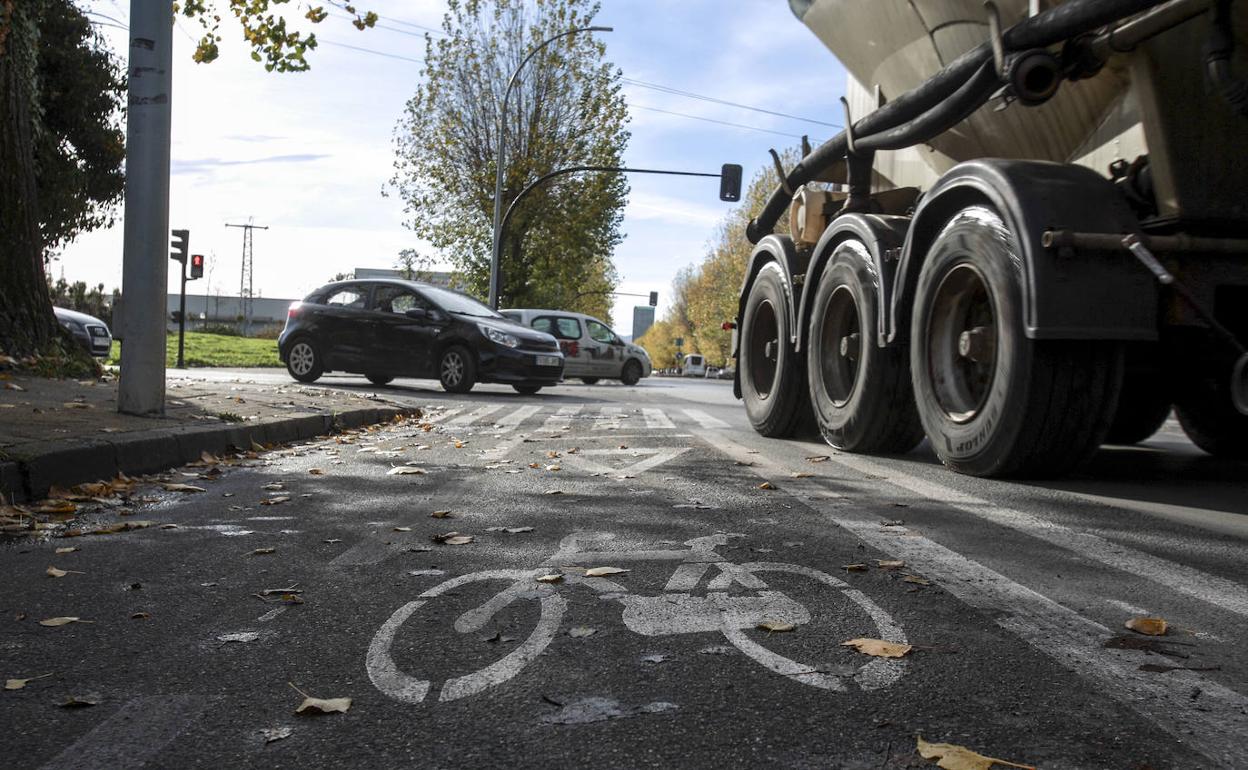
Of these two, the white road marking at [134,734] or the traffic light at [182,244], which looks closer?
the white road marking at [134,734]

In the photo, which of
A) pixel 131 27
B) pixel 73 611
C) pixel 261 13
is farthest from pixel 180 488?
pixel 261 13

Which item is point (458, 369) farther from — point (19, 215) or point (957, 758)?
point (957, 758)

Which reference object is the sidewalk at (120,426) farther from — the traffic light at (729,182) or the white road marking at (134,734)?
the traffic light at (729,182)

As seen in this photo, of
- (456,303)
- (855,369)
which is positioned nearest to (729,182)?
(456,303)

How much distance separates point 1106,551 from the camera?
3762 mm

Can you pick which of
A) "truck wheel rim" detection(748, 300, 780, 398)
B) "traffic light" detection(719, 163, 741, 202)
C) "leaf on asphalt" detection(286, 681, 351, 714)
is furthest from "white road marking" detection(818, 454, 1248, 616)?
"traffic light" detection(719, 163, 741, 202)

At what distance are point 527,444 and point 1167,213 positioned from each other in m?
4.58

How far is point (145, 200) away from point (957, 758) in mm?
6809

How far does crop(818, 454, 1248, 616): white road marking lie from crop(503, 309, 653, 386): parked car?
2033 centimetres

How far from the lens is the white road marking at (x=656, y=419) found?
33.0ft

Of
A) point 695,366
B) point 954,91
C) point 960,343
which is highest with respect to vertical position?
point 954,91

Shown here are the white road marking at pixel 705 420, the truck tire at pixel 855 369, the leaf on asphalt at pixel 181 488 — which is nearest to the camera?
the leaf on asphalt at pixel 181 488

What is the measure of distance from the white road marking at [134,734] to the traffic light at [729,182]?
27534 mm

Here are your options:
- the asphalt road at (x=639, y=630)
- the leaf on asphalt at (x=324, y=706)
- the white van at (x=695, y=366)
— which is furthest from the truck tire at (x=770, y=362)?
the white van at (x=695, y=366)
